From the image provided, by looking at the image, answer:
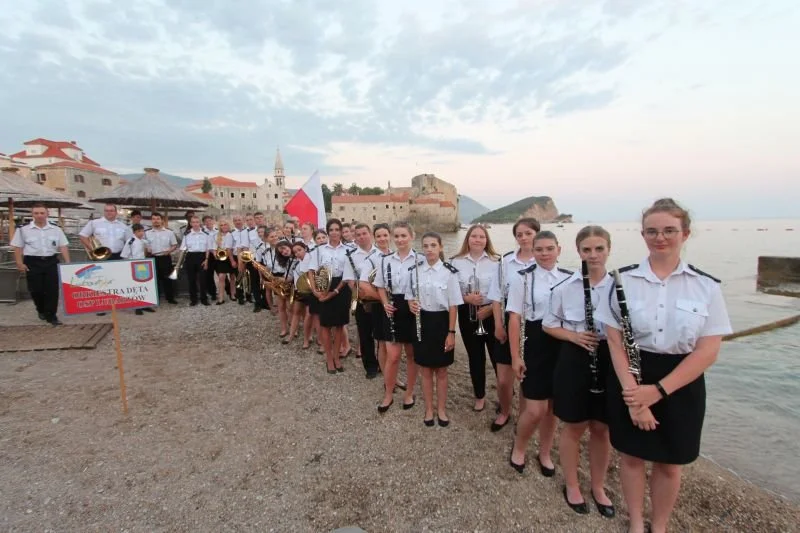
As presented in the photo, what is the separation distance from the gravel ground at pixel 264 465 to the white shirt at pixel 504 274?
1.56m

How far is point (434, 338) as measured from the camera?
3.92 metres

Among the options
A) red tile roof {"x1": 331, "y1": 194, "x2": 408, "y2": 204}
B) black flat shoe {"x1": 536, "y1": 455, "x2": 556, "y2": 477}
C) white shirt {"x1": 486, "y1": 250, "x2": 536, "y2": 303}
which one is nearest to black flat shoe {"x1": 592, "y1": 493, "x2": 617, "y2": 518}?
black flat shoe {"x1": 536, "y1": 455, "x2": 556, "y2": 477}

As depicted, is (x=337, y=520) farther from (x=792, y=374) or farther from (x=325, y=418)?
(x=792, y=374)

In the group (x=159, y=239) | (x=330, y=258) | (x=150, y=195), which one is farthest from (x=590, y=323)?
(x=150, y=195)

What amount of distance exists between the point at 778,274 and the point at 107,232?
29.7 m

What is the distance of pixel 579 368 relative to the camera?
8.83 feet

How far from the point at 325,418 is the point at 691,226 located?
392 centimetres

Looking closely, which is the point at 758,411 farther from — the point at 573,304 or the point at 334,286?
the point at 334,286

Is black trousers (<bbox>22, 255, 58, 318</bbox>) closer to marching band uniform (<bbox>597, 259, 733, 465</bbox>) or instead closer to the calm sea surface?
marching band uniform (<bbox>597, 259, 733, 465</bbox>)

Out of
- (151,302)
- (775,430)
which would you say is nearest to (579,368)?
(151,302)

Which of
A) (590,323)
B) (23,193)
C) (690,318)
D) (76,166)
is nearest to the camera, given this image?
(690,318)

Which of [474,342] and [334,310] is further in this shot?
[334,310]

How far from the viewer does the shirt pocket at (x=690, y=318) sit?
2062 mm

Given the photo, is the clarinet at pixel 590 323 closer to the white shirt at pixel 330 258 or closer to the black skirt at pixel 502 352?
the black skirt at pixel 502 352
